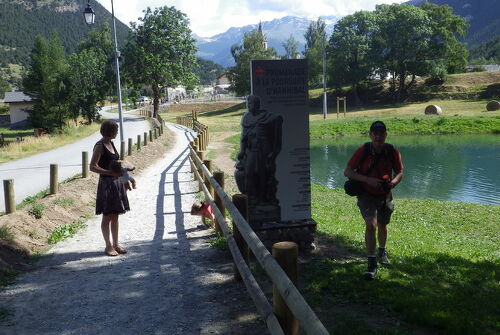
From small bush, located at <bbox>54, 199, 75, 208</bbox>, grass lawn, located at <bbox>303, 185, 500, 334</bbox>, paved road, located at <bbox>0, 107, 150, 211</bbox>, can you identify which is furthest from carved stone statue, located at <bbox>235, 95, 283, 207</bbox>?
paved road, located at <bbox>0, 107, 150, 211</bbox>

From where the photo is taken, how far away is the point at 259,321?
14.9 feet

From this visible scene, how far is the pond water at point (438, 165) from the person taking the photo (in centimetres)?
1880

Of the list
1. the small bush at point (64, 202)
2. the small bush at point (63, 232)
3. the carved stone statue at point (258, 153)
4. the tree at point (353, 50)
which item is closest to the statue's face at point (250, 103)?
the carved stone statue at point (258, 153)

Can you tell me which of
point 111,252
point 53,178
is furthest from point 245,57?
point 111,252

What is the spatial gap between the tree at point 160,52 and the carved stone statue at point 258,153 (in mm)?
49068

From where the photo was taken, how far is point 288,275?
3.50 m

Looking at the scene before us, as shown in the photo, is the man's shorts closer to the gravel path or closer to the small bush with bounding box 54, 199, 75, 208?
the gravel path

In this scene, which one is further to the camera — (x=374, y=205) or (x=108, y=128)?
(x=108, y=128)

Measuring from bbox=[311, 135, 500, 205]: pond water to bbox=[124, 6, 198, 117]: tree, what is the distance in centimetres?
2435

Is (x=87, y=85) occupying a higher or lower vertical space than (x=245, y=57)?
lower

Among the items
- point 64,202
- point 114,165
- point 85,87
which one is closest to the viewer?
point 114,165

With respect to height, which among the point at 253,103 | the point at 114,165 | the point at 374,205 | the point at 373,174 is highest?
the point at 253,103

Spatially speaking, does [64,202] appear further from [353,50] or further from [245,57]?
[245,57]

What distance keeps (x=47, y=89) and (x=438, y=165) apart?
40451mm
